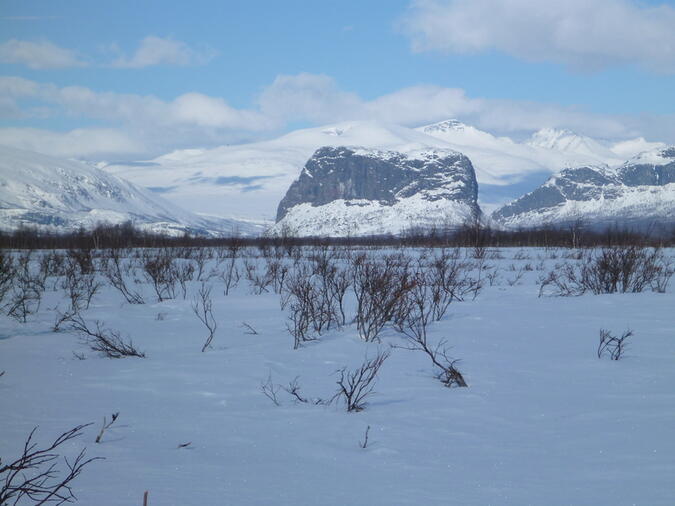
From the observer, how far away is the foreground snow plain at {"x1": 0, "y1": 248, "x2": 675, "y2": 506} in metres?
2.29

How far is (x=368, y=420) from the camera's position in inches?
131

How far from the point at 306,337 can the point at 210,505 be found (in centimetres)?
421

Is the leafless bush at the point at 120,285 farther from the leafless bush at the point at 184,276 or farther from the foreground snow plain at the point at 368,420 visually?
the foreground snow plain at the point at 368,420

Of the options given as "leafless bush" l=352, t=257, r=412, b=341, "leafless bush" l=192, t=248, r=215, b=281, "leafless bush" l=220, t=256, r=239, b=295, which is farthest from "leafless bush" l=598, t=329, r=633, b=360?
"leafless bush" l=192, t=248, r=215, b=281

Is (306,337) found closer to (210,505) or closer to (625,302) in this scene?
(210,505)

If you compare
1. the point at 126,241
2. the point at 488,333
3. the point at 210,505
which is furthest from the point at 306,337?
the point at 126,241

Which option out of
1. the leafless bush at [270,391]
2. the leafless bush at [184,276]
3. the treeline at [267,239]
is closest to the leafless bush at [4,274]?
the leafless bush at [184,276]

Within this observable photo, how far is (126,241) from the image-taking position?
37.6 m

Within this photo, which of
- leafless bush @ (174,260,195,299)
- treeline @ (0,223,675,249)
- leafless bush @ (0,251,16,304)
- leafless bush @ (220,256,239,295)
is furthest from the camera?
treeline @ (0,223,675,249)

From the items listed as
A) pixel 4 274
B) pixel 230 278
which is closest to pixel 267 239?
pixel 230 278

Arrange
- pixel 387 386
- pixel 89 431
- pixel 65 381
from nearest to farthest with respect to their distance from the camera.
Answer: pixel 89 431 < pixel 387 386 < pixel 65 381

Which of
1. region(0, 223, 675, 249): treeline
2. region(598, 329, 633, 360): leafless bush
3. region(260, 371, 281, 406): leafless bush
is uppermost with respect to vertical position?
region(0, 223, 675, 249): treeline

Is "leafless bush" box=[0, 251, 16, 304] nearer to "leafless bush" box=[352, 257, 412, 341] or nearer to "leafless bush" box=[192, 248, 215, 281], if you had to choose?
"leafless bush" box=[192, 248, 215, 281]

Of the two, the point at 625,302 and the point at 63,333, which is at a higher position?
the point at 625,302
